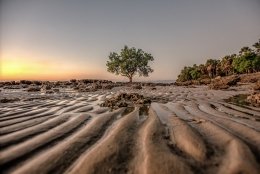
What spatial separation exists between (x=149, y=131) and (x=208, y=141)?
72cm

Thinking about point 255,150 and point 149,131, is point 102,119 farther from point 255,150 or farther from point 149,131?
point 255,150

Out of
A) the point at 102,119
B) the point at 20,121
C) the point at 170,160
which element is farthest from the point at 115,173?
the point at 20,121

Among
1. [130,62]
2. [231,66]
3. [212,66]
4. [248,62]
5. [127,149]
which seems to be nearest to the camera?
[127,149]

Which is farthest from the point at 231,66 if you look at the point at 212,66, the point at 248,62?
the point at 248,62

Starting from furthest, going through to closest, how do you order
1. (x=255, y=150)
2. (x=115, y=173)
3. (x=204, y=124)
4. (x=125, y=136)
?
(x=204, y=124) → (x=125, y=136) → (x=255, y=150) → (x=115, y=173)

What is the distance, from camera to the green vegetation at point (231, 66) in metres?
52.3

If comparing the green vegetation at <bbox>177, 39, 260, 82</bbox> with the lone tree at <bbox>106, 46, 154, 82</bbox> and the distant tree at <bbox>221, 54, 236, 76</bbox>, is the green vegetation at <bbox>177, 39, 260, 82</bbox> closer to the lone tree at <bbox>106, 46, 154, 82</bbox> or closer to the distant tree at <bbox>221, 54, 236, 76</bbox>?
the distant tree at <bbox>221, 54, 236, 76</bbox>

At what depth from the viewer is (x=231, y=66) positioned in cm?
6234

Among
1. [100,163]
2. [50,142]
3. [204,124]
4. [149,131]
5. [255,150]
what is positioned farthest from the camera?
[204,124]

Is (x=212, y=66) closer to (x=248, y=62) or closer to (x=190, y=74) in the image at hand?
(x=190, y=74)

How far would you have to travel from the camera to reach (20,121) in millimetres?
2768

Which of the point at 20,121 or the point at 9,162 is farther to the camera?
the point at 20,121

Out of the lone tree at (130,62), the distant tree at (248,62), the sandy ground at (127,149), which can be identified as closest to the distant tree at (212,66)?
the distant tree at (248,62)

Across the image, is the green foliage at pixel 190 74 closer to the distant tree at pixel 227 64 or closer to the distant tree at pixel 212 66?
the distant tree at pixel 212 66
